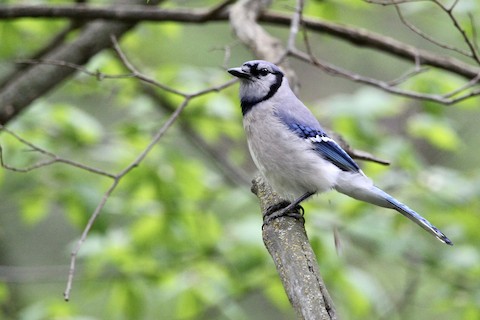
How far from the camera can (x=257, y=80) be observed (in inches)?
135

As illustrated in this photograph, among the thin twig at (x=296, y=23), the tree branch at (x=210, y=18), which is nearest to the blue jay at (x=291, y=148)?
the thin twig at (x=296, y=23)

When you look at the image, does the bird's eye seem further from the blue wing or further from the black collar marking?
the blue wing

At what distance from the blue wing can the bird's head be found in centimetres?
18

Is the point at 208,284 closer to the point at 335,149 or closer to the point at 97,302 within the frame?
the point at 335,149

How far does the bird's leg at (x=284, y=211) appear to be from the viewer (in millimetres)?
2777

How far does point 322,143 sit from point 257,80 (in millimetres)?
451

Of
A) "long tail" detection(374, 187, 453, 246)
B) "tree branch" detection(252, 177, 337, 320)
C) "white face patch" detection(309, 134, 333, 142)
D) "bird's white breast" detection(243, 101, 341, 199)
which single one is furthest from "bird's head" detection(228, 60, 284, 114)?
"tree branch" detection(252, 177, 337, 320)

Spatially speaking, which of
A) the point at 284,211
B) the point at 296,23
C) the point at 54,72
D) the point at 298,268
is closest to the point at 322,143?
the point at 284,211

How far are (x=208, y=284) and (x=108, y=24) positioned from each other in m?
1.65

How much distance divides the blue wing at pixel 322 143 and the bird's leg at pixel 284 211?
0.93ft

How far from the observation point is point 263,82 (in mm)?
3414

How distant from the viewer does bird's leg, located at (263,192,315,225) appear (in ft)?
9.11

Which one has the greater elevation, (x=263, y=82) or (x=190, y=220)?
(x=263, y=82)

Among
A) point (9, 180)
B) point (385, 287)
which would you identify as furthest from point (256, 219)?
point (385, 287)
